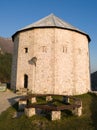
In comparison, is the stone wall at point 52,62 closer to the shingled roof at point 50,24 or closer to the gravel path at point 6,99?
the shingled roof at point 50,24

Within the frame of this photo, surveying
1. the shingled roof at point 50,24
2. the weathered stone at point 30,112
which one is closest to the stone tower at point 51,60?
the shingled roof at point 50,24

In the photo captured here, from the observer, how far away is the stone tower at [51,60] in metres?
23.1

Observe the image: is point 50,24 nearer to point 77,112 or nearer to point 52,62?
point 52,62

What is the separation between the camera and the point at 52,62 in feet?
76.2

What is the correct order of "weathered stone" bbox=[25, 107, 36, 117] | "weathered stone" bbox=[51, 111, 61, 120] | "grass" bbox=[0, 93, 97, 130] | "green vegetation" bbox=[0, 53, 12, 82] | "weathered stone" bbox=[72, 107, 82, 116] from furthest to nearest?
"green vegetation" bbox=[0, 53, 12, 82]
"weathered stone" bbox=[25, 107, 36, 117]
"weathered stone" bbox=[72, 107, 82, 116]
"weathered stone" bbox=[51, 111, 61, 120]
"grass" bbox=[0, 93, 97, 130]

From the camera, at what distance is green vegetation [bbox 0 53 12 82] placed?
59.6 m

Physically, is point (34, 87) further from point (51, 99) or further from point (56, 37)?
point (56, 37)

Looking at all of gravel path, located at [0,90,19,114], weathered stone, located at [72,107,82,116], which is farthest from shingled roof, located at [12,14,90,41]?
weathered stone, located at [72,107,82,116]

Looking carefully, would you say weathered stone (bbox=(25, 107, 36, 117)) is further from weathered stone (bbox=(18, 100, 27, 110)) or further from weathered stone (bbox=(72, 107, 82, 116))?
weathered stone (bbox=(72, 107, 82, 116))

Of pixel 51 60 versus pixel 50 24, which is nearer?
pixel 51 60

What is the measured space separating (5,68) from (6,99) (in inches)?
1815

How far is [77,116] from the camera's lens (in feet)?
47.1

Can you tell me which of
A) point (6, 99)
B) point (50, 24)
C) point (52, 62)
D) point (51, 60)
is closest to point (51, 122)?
point (6, 99)

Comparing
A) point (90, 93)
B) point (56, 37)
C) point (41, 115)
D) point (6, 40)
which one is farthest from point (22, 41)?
point (6, 40)
